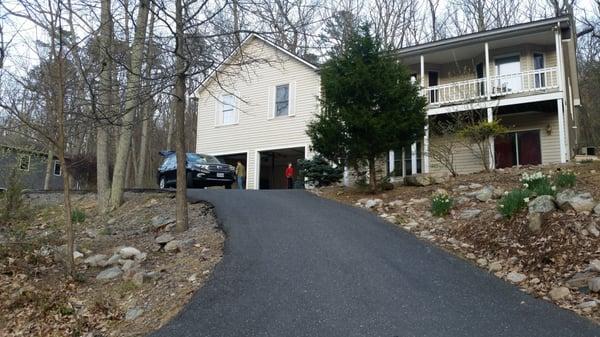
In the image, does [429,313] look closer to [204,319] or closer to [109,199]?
[204,319]

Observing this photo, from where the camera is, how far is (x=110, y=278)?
7.09 meters

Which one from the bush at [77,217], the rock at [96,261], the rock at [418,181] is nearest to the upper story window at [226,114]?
the bush at [77,217]

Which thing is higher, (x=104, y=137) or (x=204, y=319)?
(x=104, y=137)

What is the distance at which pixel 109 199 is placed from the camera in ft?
43.7

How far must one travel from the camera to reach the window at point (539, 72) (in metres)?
16.2

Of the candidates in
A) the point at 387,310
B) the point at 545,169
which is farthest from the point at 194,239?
the point at 545,169

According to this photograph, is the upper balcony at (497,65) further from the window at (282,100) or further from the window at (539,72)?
the window at (282,100)

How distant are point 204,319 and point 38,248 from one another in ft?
13.9

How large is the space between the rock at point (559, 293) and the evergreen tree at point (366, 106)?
637 centimetres

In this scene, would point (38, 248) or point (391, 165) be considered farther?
point (391, 165)

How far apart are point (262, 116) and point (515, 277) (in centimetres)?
1544

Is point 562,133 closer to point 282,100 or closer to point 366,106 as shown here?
point 366,106

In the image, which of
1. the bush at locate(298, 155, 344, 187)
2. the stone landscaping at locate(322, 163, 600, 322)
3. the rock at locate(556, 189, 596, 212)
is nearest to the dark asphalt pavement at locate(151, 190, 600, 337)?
the stone landscaping at locate(322, 163, 600, 322)

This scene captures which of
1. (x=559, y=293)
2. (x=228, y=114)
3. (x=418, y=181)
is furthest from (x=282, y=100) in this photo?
(x=559, y=293)
